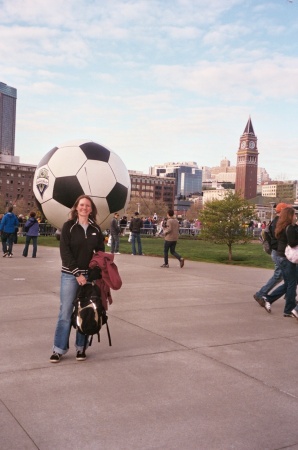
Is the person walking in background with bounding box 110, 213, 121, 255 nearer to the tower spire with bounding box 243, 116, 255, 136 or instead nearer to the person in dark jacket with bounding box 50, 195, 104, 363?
the person in dark jacket with bounding box 50, 195, 104, 363

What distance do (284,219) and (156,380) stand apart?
12.5 feet

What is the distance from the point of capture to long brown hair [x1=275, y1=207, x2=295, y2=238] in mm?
7090

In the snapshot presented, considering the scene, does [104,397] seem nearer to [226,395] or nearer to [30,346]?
[226,395]

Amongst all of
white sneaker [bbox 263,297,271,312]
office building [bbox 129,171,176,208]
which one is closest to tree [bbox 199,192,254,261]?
white sneaker [bbox 263,297,271,312]

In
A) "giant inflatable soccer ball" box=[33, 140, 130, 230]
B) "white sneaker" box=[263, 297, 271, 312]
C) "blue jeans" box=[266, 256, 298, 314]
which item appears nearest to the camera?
"blue jeans" box=[266, 256, 298, 314]

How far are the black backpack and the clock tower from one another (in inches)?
6752

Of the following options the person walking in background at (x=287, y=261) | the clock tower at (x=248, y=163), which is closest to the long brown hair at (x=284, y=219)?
the person walking in background at (x=287, y=261)

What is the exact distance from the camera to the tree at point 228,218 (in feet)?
49.8

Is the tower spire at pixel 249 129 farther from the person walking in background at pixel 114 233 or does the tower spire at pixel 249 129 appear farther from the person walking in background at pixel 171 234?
the person walking in background at pixel 171 234

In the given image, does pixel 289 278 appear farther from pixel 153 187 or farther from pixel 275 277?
pixel 153 187

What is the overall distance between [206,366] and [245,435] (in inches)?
54.7

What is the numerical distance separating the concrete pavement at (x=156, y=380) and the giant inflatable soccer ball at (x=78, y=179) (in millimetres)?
6745

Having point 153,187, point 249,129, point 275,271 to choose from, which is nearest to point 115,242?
point 275,271

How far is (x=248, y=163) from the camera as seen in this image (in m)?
178
